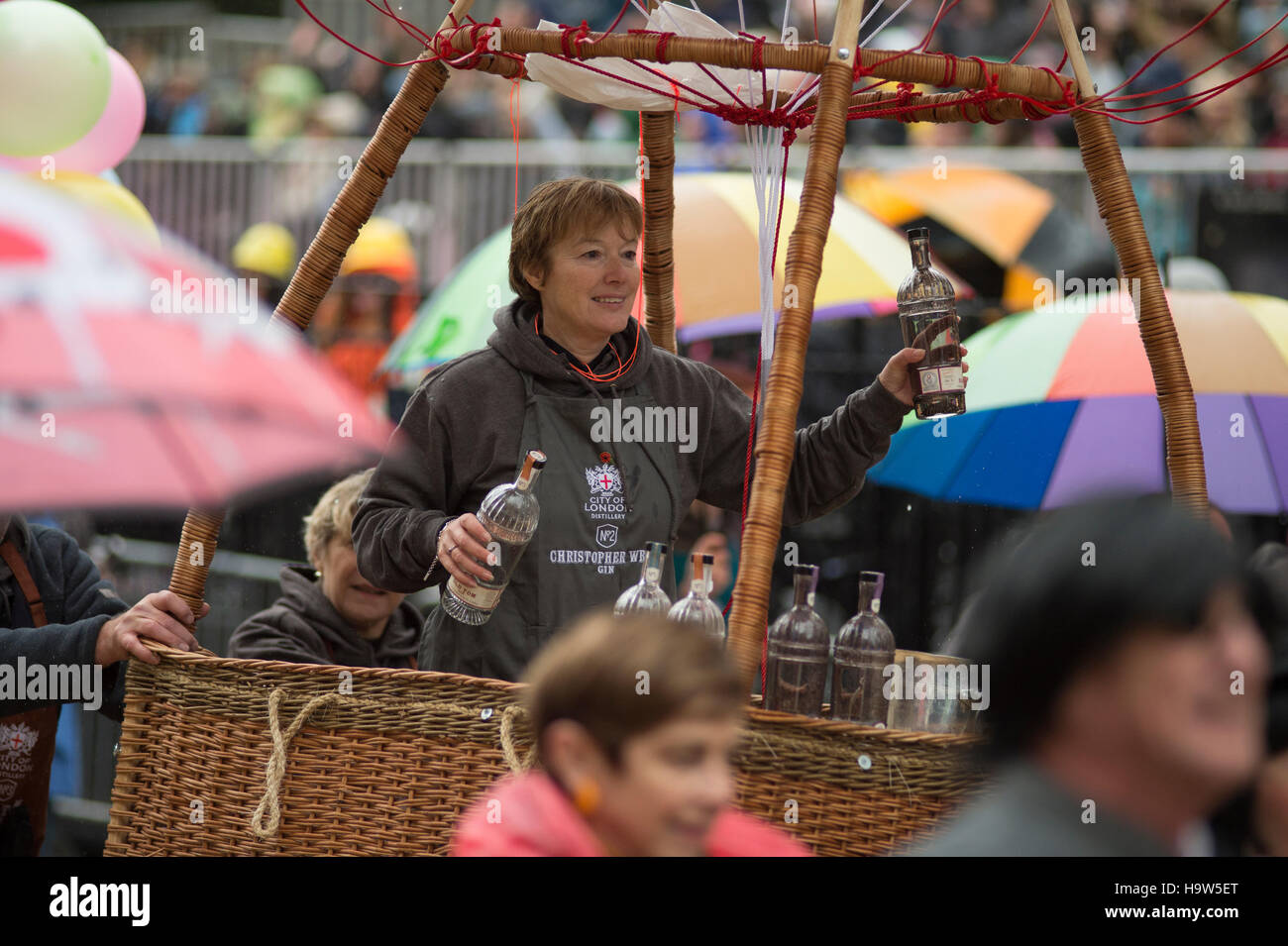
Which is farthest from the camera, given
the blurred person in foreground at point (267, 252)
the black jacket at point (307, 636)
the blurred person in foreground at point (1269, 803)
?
the blurred person in foreground at point (267, 252)

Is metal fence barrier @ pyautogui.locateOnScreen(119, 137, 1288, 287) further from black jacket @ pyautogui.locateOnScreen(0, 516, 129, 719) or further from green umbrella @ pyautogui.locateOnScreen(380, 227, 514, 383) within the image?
black jacket @ pyautogui.locateOnScreen(0, 516, 129, 719)

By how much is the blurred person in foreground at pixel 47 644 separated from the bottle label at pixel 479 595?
55 centimetres

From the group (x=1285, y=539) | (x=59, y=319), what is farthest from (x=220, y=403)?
(x=1285, y=539)

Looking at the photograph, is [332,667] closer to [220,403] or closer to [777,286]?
[220,403]

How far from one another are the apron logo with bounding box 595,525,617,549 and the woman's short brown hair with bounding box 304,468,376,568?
99 centimetres

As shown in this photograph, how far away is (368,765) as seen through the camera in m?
2.69

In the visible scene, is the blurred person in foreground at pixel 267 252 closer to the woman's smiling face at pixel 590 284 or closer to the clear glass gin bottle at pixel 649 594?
the woman's smiling face at pixel 590 284

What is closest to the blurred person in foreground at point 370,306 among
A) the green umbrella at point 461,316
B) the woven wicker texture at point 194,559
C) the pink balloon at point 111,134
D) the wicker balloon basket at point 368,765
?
the green umbrella at point 461,316

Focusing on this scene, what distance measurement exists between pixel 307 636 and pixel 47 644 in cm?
79

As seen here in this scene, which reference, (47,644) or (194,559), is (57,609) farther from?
(194,559)

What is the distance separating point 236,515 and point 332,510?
3.24m

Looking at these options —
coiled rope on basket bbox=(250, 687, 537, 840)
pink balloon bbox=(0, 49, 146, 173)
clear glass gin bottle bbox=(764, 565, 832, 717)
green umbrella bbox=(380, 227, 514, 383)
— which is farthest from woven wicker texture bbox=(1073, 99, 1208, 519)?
pink balloon bbox=(0, 49, 146, 173)

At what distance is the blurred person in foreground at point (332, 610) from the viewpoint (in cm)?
368

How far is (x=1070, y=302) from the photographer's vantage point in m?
4.86
